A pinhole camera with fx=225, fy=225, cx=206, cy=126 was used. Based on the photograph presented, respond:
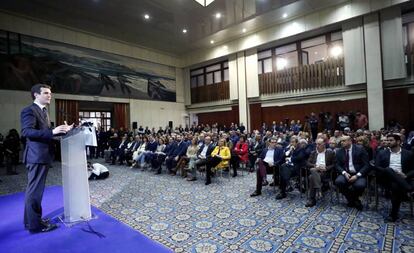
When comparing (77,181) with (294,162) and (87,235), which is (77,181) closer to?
(87,235)

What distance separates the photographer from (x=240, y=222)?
3.30m

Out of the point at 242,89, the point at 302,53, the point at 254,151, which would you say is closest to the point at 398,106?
the point at 302,53

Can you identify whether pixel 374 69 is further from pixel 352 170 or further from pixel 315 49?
pixel 352 170

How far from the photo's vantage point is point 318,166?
4086 mm

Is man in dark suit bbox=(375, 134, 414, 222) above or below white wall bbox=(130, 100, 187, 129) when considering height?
below

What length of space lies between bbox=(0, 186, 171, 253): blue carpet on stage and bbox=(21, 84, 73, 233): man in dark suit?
210mm

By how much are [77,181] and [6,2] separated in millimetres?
11490

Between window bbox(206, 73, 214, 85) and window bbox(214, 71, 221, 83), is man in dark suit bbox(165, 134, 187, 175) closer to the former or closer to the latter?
window bbox(214, 71, 221, 83)

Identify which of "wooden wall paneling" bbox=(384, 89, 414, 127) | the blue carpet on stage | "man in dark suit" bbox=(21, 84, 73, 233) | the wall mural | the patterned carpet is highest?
the wall mural

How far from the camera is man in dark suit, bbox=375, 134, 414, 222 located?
3.12 metres

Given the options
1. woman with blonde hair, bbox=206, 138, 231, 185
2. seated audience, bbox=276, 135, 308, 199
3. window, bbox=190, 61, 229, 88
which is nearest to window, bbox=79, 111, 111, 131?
window, bbox=190, 61, 229, 88

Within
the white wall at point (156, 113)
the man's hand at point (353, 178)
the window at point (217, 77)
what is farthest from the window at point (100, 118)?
the man's hand at point (353, 178)

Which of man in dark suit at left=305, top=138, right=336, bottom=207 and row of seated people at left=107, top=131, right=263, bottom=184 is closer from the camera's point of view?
man in dark suit at left=305, top=138, right=336, bottom=207

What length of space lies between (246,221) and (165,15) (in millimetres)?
11135
